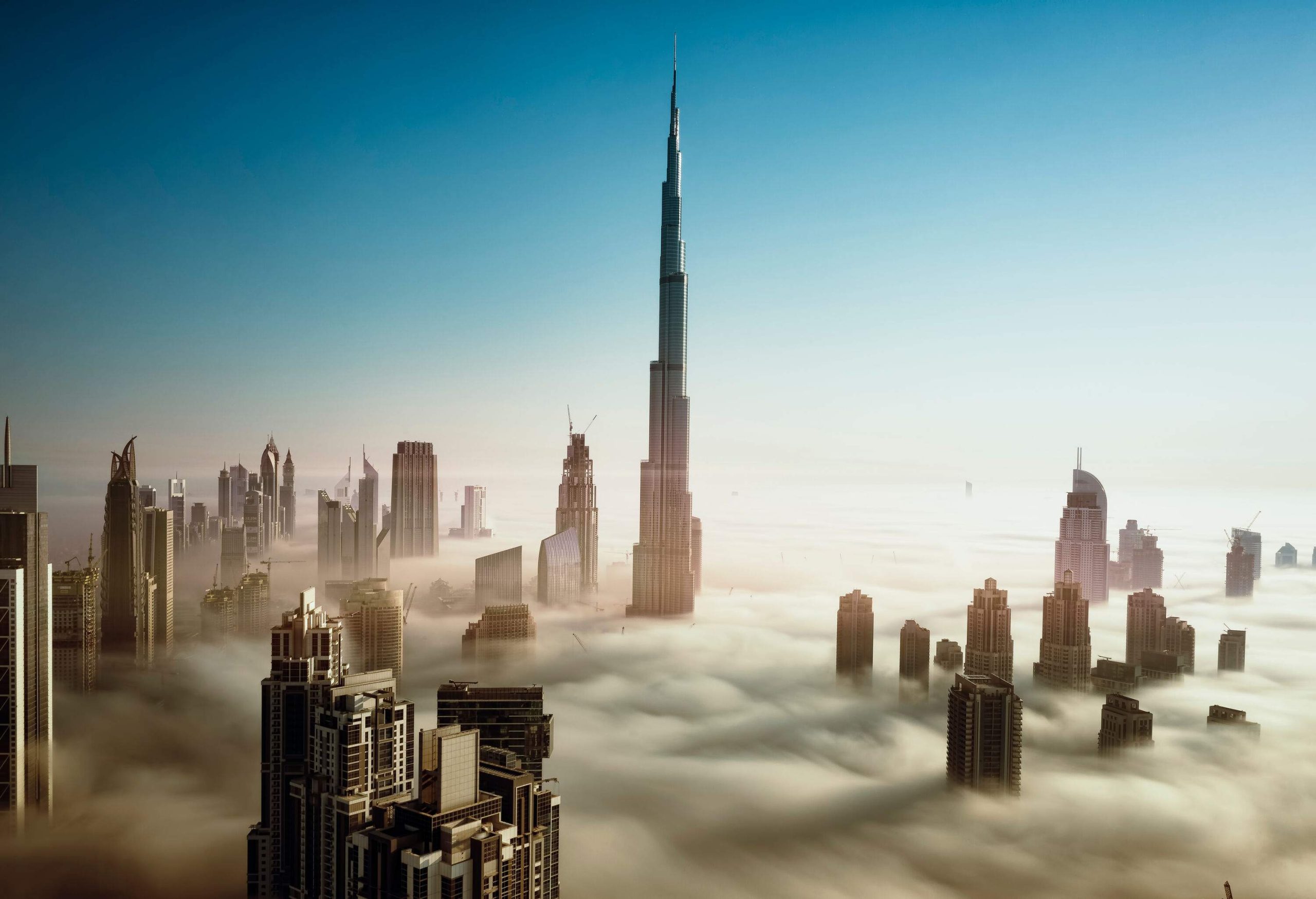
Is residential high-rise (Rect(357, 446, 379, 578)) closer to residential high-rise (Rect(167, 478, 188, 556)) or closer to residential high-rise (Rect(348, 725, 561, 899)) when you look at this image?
residential high-rise (Rect(167, 478, 188, 556))

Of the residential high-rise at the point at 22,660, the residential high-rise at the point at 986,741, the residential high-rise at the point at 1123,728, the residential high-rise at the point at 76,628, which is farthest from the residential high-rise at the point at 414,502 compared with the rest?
the residential high-rise at the point at 1123,728

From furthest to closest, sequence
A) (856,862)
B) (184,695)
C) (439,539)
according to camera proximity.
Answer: (439,539) → (184,695) → (856,862)

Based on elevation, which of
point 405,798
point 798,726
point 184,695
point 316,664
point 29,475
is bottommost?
point 798,726

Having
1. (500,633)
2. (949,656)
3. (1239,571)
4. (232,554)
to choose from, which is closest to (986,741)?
(949,656)

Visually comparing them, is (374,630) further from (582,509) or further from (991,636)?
(991,636)

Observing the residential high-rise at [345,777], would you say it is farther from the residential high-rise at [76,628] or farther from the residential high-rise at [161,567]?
the residential high-rise at [161,567]

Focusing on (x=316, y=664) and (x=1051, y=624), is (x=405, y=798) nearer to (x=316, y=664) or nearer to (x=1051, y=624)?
(x=316, y=664)

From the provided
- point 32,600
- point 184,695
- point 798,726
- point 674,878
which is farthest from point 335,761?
point 798,726
